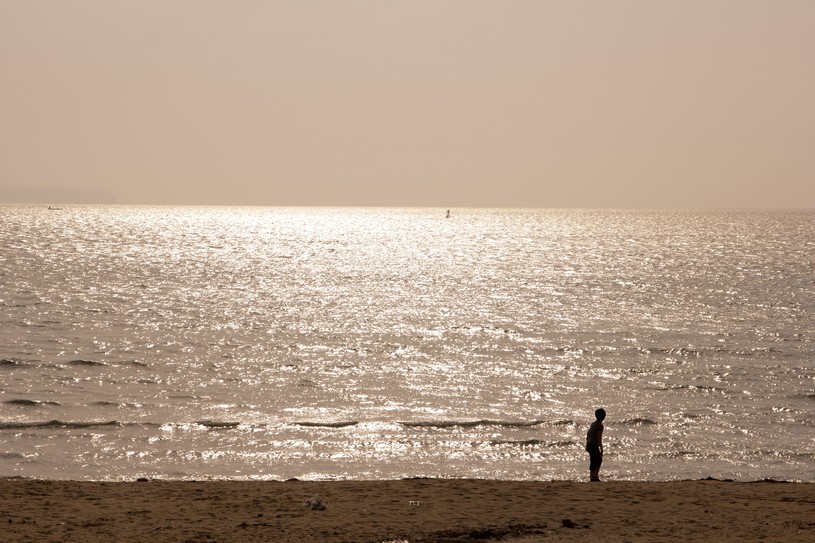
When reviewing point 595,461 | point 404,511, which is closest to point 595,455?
point 595,461

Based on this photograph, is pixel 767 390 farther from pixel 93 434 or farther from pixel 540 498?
pixel 93 434

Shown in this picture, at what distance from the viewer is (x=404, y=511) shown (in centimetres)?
1681

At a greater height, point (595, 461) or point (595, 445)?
point (595, 445)

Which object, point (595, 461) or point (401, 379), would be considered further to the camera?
point (401, 379)

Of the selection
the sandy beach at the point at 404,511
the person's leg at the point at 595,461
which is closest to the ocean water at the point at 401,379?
the person's leg at the point at 595,461

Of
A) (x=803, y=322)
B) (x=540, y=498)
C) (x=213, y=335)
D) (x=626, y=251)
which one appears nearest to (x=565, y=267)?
(x=626, y=251)

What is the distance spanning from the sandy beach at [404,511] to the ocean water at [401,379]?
3.49 meters

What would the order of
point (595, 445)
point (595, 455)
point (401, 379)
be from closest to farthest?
point (595, 445) → point (595, 455) → point (401, 379)

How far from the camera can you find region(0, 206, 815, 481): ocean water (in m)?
24.4

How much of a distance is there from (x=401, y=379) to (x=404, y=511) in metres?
18.9

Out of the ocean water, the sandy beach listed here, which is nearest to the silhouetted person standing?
the sandy beach

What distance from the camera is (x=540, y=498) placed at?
17938mm

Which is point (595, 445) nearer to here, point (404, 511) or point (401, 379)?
point (404, 511)

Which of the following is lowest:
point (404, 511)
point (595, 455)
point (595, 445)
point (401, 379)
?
point (401, 379)
